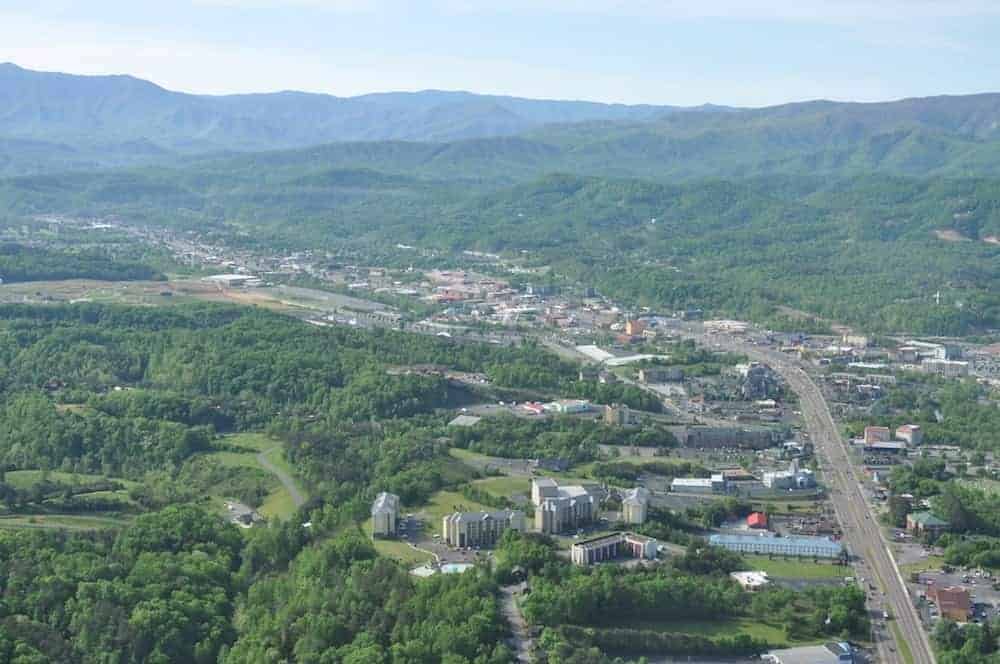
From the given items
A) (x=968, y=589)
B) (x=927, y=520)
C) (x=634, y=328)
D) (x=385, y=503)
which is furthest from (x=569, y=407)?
(x=634, y=328)

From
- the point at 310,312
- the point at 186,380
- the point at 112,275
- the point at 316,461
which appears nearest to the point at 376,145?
the point at 112,275

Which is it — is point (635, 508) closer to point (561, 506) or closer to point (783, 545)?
point (561, 506)

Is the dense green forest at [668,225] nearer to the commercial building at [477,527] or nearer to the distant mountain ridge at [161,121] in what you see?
the commercial building at [477,527]

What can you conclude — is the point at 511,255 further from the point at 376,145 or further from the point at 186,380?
the point at 376,145

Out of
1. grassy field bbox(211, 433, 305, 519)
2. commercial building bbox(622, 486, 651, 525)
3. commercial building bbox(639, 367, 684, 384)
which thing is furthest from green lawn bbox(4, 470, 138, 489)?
commercial building bbox(639, 367, 684, 384)

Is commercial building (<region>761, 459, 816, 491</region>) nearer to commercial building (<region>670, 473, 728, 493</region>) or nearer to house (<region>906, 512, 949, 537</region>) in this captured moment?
commercial building (<region>670, 473, 728, 493</region>)

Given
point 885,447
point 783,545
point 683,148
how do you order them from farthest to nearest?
point 683,148 → point 885,447 → point 783,545
